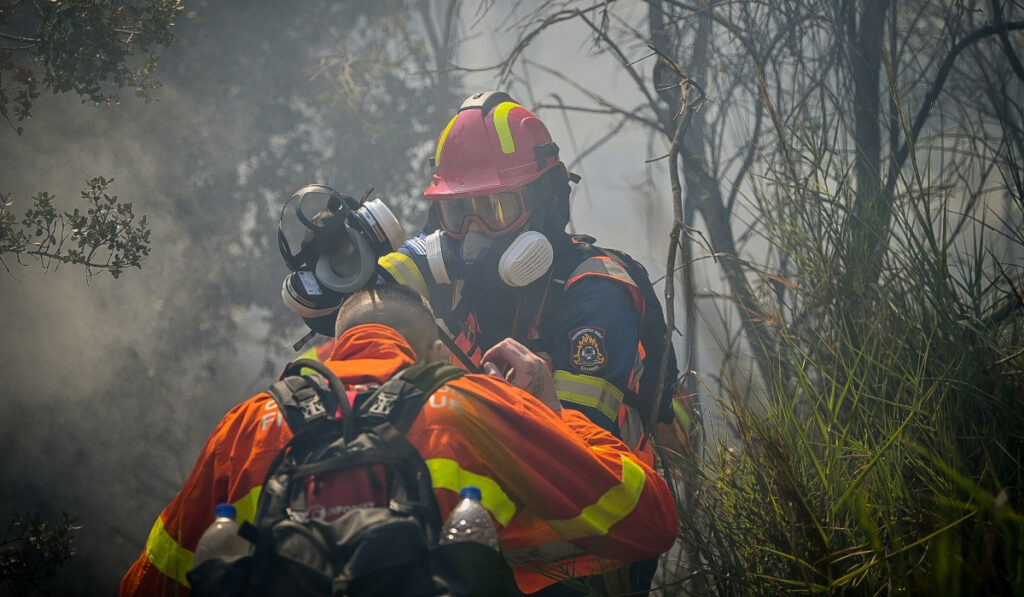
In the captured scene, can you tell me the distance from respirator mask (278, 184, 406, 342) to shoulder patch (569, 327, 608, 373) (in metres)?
0.84

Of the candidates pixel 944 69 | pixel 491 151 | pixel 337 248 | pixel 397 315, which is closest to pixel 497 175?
pixel 491 151

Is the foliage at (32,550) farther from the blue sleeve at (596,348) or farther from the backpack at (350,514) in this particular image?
the blue sleeve at (596,348)

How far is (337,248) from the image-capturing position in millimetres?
3076

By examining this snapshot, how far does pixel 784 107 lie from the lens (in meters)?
3.68

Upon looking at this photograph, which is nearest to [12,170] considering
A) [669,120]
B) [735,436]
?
[669,120]

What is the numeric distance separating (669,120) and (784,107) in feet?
2.40

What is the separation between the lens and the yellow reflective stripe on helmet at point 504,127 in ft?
11.5

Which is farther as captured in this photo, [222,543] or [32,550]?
[32,550]

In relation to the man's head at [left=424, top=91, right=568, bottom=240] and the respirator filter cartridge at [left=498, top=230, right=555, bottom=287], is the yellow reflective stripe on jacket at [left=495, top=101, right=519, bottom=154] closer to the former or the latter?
the man's head at [left=424, top=91, right=568, bottom=240]

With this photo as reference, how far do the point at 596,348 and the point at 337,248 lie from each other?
115 cm

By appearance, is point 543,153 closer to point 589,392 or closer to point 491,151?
point 491,151

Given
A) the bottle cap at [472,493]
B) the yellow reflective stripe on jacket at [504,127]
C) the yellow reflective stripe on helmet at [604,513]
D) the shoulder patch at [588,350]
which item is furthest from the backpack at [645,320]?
the bottle cap at [472,493]

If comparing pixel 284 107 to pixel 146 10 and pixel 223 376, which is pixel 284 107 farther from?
pixel 146 10

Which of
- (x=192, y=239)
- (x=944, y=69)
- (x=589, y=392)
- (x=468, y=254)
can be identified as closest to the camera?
(x=589, y=392)
